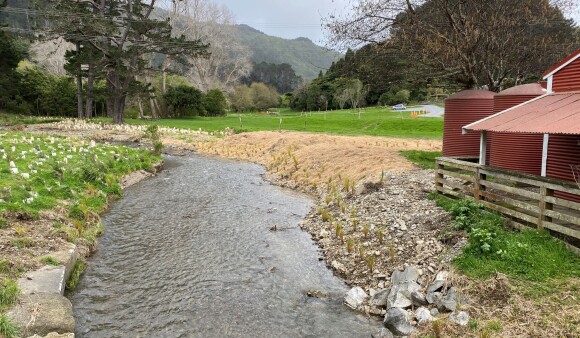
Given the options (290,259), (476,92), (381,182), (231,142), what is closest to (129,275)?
(290,259)

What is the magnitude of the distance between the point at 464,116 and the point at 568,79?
5422 millimetres

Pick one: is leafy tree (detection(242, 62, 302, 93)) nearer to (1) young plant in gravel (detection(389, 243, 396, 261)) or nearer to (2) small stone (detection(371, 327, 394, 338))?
(1) young plant in gravel (detection(389, 243, 396, 261))

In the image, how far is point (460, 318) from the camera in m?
7.21

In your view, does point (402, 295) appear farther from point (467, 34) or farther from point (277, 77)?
point (277, 77)

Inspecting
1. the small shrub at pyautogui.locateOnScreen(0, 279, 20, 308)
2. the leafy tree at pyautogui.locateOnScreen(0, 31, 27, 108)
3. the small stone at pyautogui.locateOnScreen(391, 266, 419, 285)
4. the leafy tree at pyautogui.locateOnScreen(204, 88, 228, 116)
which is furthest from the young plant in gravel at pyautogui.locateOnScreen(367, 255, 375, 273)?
the leafy tree at pyautogui.locateOnScreen(204, 88, 228, 116)

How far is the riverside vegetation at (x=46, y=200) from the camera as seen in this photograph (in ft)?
29.0

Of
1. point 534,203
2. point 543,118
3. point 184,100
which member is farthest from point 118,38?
point 534,203

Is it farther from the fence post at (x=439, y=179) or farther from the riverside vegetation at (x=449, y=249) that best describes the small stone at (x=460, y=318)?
the fence post at (x=439, y=179)

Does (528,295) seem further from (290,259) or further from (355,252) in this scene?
(290,259)

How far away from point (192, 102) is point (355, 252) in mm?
51445

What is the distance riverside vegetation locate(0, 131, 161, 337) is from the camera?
883 cm

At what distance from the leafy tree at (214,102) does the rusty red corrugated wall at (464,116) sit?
48.6 meters

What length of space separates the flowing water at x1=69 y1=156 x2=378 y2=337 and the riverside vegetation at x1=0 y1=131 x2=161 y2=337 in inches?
35.0

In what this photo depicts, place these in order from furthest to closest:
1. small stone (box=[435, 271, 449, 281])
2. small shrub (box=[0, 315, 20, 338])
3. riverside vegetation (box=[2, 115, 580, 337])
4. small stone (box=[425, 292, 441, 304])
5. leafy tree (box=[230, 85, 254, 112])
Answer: leafy tree (box=[230, 85, 254, 112]) < small stone (box=[435, 271, 449, 281]) < small stone (box=[425, 292, 441, 304]) < riverside vegetation (box=[2, 115, 580, 337]) < small shrub (box=[0, 315, 20, 338])
